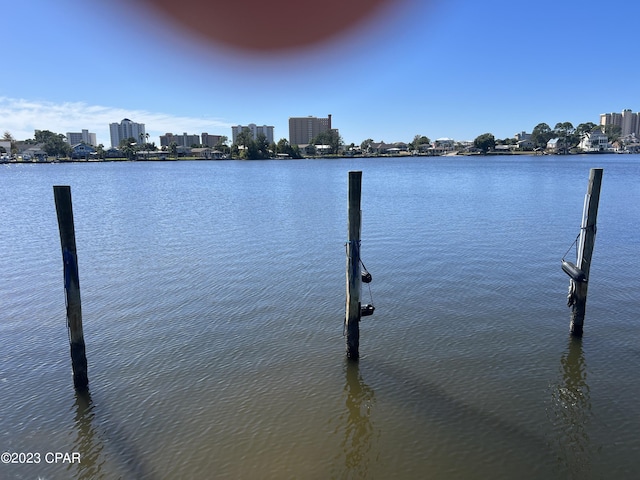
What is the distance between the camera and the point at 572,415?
379 inches

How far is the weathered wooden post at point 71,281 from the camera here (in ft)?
32.1

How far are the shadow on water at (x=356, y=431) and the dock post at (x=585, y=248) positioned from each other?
710cm

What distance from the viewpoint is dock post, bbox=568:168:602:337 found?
12.8m

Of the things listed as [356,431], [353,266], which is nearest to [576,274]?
[353,266]

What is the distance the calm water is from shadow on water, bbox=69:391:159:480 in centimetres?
4

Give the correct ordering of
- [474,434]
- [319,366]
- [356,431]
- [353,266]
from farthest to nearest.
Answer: [319,366], [353,266], [356,431], [474,434]

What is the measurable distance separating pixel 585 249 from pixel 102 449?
13.7 m

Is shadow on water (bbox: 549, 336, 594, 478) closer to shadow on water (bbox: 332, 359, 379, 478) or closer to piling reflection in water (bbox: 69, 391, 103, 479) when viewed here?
shadow on water (bbox: 332, 359, 379, 478)

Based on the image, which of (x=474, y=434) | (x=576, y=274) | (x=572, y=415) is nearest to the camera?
(x=474, y=434)

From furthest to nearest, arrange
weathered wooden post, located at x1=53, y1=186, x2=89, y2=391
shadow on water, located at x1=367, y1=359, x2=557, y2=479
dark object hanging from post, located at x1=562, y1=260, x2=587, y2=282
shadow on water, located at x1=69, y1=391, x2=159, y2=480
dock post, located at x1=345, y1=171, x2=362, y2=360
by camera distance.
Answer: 1. dark object hanging from post, located at x1=562, y1=260, x2=587, y2=282
2. dock post, located at x1=345, y1=171, x2=362, y2=360
3. weathered wooden post, located at x1=53, y1=186, x2=89, y2=391
4. shadow on water, located at x1=367, y1=359, x2=557, y2=479
5. shadow on water, located at x1=69, y1=391, x2=159, y2=480

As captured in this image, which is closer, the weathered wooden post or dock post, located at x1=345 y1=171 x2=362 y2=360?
the weathered wooden post

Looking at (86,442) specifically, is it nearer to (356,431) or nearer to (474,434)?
(356,431)

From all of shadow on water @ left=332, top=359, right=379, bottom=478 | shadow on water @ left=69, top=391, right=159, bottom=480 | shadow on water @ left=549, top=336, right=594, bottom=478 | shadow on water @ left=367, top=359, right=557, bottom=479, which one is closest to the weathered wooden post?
shadow on water @ left=69, top=391, right=159, bottom=480

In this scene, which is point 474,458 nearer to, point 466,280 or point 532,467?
point 532,467
